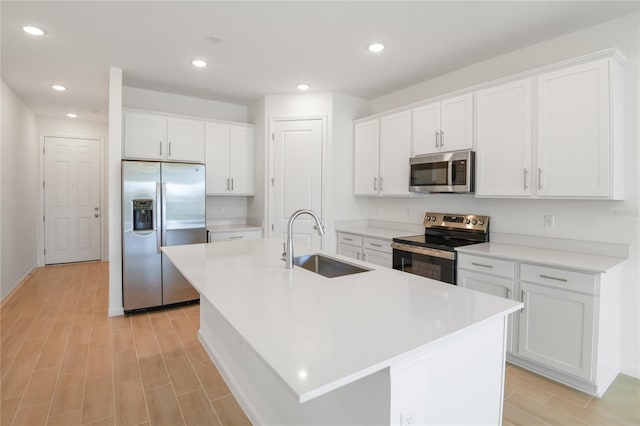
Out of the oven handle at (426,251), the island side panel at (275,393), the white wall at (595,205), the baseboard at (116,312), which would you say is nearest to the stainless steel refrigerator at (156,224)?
the baseboard at (116,312)

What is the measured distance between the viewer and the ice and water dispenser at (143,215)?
3.62m

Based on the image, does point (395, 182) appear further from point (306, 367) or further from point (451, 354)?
point (306, 367)

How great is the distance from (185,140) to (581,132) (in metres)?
4.02

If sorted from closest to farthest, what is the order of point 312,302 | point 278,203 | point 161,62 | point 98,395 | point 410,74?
point 312,302, point 98,395, point 161,62, point 410,74, point 278,203

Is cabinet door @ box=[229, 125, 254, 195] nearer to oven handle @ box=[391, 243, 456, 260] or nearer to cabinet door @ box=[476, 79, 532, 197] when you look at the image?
oven handle @ box=[391, 243, 456, 260]

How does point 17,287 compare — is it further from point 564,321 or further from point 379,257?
point 564,321

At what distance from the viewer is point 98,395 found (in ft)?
7.33

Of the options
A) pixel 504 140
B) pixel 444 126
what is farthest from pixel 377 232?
pixel 504 140

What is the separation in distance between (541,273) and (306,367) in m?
2.18

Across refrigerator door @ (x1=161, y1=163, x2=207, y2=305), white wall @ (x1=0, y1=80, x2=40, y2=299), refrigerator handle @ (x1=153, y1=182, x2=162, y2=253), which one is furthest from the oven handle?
white wall @ (x1=0, y1=80, x2=40, y2=299)

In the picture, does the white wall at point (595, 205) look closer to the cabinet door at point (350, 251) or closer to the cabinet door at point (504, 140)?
the cabinet door at point (504, 140)

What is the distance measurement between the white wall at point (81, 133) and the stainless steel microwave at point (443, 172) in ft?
19.3

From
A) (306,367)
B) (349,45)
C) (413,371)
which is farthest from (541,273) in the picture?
(349,45)

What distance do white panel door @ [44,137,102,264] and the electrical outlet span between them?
7101mm
